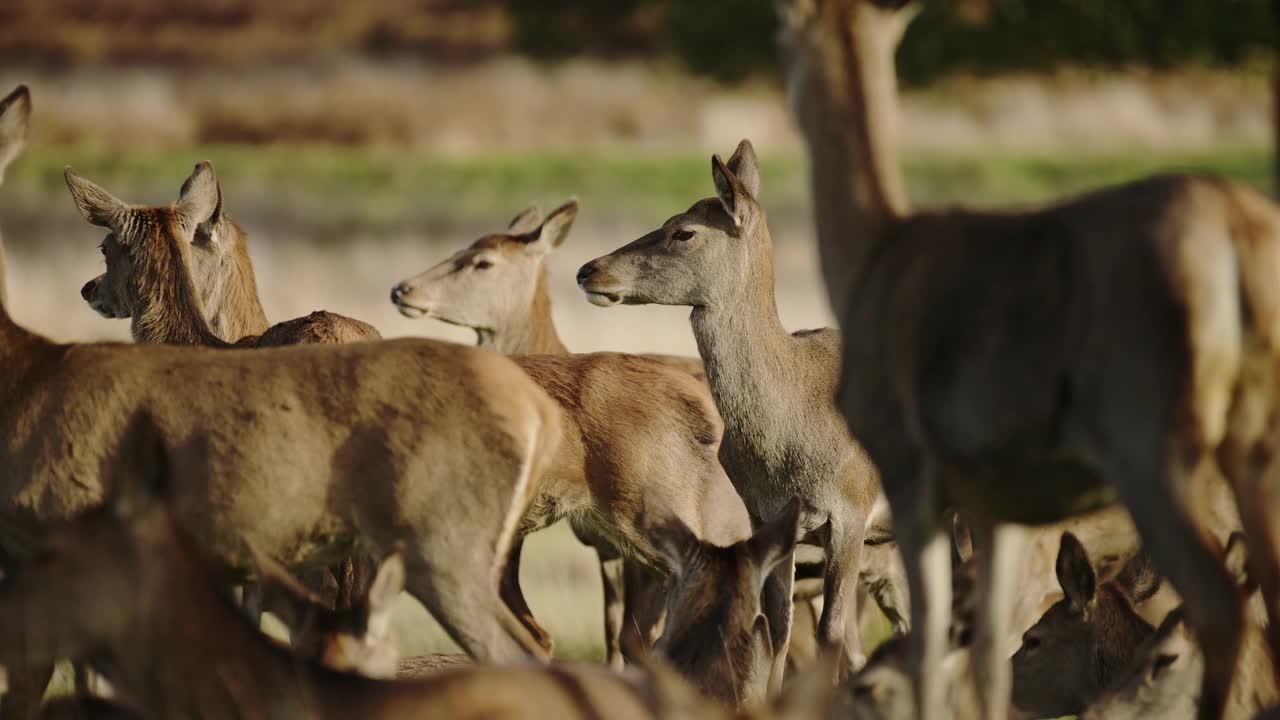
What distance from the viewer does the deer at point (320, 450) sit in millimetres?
6438

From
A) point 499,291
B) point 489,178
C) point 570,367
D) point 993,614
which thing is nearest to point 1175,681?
point 993,614

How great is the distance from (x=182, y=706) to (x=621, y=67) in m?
32.5

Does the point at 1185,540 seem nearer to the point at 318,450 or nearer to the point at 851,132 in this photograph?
the point at 851,132

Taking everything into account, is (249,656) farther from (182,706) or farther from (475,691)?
(475,691)

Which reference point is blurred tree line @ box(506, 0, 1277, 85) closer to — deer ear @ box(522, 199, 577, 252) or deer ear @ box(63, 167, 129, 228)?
deer ear @ box(522, 199, 577, 252)

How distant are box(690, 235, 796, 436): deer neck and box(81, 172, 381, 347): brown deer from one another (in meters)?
1.53

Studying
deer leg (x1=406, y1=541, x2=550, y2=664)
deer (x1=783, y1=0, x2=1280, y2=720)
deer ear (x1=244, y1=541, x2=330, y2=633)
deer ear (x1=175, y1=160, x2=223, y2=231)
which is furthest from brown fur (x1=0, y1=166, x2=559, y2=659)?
deer ear (x1=175, y1=160, x2=223, y2=231)

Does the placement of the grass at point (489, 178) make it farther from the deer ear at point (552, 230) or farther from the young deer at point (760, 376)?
the young deer at point (760, 376)

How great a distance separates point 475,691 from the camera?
5227 mm

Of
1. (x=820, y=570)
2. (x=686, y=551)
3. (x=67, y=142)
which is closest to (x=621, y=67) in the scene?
(x=67, y=142)

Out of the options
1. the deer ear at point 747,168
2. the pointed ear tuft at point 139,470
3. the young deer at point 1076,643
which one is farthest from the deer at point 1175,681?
the pointed ear tuft at point 139,470

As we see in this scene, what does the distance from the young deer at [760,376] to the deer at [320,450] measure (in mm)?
1880

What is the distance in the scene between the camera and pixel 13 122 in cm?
759

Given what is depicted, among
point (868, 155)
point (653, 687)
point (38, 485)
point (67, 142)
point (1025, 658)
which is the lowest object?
point (1025, 658)
